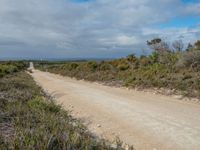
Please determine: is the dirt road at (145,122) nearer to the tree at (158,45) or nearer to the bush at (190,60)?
the bush at (190,60)

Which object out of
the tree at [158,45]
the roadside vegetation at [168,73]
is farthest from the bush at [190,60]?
the tree at [158,45]

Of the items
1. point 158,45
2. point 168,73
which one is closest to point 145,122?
point 168,73

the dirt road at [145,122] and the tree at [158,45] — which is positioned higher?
the tree at [158,45]

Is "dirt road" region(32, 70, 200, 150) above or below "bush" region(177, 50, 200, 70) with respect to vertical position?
below

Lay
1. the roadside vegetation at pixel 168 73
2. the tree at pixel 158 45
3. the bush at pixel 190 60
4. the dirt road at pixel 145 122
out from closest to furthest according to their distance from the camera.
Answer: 1. the dirt road at pixel 145 122
2. the roadside vegetation at pixel 168 73
3. the bush at pixel 190 60
4. the tree at pixel 158 45

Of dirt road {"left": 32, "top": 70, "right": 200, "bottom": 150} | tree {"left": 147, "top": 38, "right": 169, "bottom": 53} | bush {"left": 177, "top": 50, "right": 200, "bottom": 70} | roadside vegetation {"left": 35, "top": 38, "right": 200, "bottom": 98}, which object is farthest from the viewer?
tree {"left": 147, "top": 38, "right": 169, "bottom": 53}

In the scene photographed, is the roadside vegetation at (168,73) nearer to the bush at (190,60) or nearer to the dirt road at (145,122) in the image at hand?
the bush at (190,60)

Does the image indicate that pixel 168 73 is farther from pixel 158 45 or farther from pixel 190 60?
pixel 158 45

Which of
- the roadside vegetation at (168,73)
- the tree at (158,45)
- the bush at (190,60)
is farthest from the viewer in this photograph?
the tree at (158,45)

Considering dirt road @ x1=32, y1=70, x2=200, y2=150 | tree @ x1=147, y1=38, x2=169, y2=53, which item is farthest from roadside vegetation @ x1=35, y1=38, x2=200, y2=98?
dirt road @ x1=32, y1=70, x2=200, y2=150

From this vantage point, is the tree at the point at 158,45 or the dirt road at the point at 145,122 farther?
the tree at the point at 158,45

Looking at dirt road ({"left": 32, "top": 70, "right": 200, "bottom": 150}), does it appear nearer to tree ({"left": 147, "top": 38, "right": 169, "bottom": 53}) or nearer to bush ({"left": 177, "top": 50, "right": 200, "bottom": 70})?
bush ({"left": 177, "top": 50, "right": 200, "bottom": 70})

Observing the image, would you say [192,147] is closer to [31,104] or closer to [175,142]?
[175,142]

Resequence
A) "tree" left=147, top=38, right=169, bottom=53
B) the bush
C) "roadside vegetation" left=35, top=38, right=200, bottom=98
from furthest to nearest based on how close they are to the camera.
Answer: "tree" left=147, top=38, right=169, bottom=53
the bush
"roadside vegetation" left=35, top=38, right=200, bottom=98
